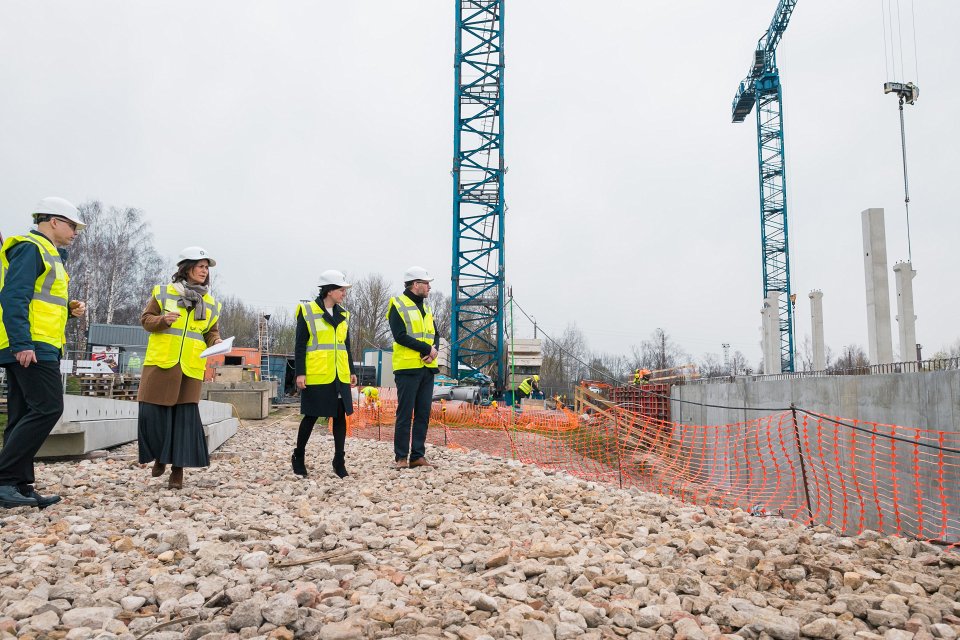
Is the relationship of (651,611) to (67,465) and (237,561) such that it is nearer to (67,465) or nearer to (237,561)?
(237,561)

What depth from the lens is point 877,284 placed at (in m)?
9.73

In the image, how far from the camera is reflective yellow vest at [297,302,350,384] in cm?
506

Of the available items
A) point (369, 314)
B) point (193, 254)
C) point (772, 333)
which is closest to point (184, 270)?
point (193, 254)

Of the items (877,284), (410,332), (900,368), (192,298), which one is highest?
(877,284)

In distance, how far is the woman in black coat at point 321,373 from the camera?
5.00m

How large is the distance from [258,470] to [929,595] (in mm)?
4612

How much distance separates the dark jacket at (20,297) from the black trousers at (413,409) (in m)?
2.59

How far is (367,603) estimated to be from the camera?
2.29m

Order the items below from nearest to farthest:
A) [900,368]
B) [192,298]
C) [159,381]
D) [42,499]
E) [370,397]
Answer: [42,499] → [159,381] → [192,298] → [900,368] → [370,397]

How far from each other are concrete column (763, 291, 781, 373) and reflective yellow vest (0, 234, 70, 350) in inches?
737

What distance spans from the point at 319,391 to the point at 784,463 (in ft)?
24.7

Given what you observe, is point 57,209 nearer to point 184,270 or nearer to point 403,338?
point 184,270

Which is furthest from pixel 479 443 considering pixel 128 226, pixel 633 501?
pixel 128 226

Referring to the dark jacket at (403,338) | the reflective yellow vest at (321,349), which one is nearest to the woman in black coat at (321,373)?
the reflective yellow vest at (321,349)
